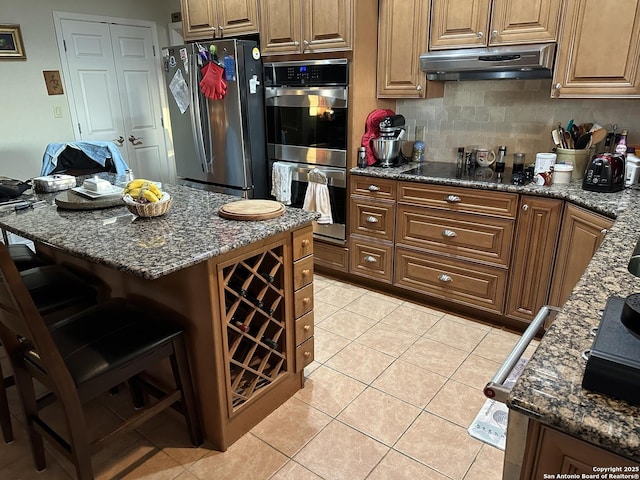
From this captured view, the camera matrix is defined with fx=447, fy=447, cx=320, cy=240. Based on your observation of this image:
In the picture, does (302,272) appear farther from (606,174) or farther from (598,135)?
(598,135)

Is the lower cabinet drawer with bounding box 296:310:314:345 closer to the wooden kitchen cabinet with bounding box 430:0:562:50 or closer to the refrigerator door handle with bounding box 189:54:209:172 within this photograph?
the wooden kitchen cabinet with bounding box 430:0:562:50

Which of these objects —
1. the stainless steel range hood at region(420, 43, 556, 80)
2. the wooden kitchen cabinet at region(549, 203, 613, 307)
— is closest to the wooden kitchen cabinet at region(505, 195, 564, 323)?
the wooden kitchen cabinet at region(549, 203, 613, 307)

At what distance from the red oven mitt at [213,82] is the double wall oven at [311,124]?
0.33 metres

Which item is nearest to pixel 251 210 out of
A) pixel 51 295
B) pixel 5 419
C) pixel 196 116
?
pixel 51 295

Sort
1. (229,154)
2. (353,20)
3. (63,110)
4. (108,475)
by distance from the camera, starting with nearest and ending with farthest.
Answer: (108,475)
(353,20)
(229,154)
(63,110)

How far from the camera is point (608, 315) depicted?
0.94 metres

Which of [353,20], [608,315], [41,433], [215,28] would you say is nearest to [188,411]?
[41,433]

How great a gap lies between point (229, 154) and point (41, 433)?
2.36m

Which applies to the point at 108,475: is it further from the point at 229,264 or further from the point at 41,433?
the point at 229,264

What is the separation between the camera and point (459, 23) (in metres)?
2.70

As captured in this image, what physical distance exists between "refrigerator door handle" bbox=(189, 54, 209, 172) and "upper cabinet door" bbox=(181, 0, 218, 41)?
1.14 ft

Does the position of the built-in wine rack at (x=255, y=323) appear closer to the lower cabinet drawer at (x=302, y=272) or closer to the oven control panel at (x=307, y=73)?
the lower cabinet drawer at (x=302, y=272)

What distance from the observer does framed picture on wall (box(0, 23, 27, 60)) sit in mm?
3666

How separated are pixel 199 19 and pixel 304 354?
2.95 metres
